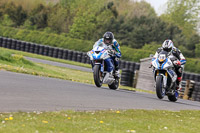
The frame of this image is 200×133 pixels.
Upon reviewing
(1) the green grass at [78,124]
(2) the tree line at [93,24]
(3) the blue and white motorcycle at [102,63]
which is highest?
(2) the tree line at [93,24]

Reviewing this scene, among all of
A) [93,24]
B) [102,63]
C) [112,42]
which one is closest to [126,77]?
[112,42]

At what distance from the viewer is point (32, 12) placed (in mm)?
60156

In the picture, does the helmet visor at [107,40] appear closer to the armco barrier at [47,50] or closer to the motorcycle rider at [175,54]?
the motorcycle rider at [175,54]

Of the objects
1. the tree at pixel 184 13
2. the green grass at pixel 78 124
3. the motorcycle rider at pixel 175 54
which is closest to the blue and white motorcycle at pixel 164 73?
the motorcycle rider at pixel 175 54

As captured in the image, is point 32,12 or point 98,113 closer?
point 98,113

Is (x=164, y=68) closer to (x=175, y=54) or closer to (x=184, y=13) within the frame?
(x=175, y=54)

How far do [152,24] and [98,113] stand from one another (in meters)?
52.8

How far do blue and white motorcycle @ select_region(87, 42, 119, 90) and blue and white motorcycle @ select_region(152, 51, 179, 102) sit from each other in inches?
54.2

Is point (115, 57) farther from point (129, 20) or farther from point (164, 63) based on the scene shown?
point (129, 20)

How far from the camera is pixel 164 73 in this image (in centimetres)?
1312

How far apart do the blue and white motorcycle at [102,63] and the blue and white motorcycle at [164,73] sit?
1.38 m

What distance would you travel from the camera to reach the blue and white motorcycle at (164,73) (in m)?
12.8

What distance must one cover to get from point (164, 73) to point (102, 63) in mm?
1960

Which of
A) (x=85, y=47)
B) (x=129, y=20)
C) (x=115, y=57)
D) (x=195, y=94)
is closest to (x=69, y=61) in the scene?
(x=85, y=47)
